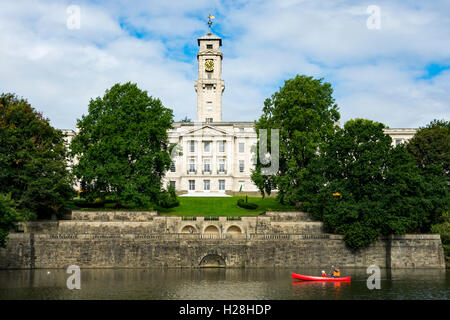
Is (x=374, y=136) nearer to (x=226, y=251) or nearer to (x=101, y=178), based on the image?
(x=226, y=251)

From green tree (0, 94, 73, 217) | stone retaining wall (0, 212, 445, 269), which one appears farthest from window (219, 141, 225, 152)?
stone retaining wall (0, 212, 445, 269)

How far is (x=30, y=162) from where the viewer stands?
4719 centimetres

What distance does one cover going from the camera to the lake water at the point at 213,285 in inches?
1254

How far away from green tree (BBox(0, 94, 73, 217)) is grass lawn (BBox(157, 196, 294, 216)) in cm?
1364

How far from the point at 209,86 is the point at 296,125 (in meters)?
45.1

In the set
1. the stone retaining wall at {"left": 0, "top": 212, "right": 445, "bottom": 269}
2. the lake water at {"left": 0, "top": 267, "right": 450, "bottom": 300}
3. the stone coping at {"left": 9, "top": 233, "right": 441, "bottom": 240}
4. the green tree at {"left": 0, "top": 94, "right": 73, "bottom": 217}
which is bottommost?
the lake water at {"left": 0, "top": 267, "right": 450, "bottom": 300}

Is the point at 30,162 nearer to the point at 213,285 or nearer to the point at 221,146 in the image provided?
the point at 213,285

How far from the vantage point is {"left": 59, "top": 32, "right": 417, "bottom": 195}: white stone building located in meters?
92.6

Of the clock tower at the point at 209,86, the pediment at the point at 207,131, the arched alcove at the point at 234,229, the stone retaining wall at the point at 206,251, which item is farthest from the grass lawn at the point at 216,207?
the clock tower at the point at 209,86

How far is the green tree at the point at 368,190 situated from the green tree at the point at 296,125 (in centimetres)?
444

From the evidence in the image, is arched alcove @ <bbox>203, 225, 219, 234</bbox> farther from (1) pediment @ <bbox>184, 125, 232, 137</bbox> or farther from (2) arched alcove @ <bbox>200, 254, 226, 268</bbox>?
(1) pediment @ <bbox>184, 125, 232, 137</bbox>

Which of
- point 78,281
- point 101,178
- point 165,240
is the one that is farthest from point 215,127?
point 78,281

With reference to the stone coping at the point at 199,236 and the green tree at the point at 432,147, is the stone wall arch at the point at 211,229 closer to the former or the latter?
the stone coping at the point at 199,236

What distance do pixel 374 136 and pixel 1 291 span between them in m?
35.9
